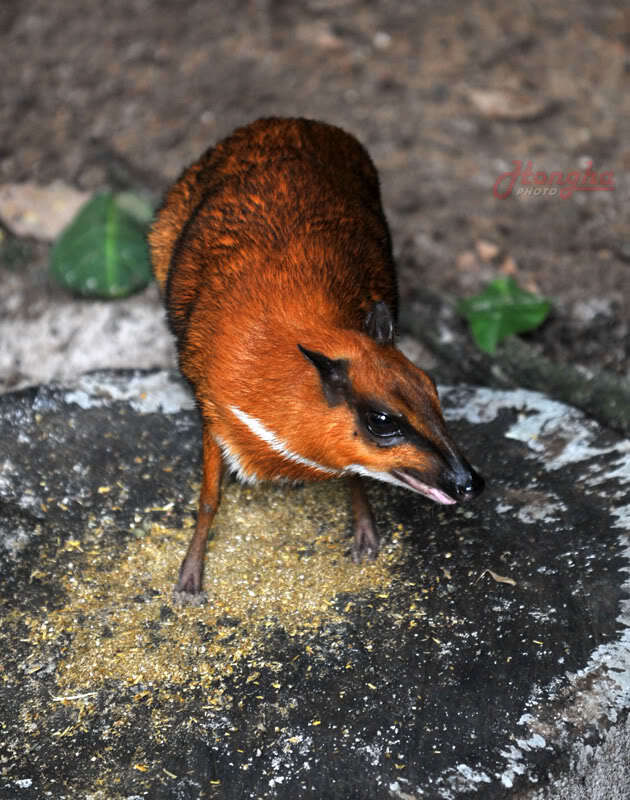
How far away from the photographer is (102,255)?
6.00m

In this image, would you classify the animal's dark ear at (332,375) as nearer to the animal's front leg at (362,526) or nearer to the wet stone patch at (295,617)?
the animal's front leg at (362,526)

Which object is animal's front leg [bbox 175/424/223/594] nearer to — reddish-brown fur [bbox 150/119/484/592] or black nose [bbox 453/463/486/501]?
reddish-brown fur [bbox 150/119/484/592]

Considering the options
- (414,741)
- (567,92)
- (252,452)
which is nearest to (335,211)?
(252,452)

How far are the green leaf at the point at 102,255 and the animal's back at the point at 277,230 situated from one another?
1.49 m

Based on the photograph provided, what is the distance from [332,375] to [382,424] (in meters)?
0.23

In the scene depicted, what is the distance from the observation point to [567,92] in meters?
7.21

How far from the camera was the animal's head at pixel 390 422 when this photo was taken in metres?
2.94

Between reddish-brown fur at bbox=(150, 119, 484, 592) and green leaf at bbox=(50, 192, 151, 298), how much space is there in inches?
58.8

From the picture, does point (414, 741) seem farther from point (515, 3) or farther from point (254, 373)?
point (515, 3)

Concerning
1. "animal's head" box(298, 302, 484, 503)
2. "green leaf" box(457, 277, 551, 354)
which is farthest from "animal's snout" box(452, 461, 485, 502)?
"green leaf" box(457, 277, 551, 354)

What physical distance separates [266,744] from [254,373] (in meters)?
1.22

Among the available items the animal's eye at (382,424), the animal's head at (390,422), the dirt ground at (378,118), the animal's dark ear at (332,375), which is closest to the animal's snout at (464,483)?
the animal's head at (390,422)

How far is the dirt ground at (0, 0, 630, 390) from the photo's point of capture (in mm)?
5922

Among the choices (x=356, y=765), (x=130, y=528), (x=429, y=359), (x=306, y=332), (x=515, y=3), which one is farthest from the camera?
(x=515, y=3)
